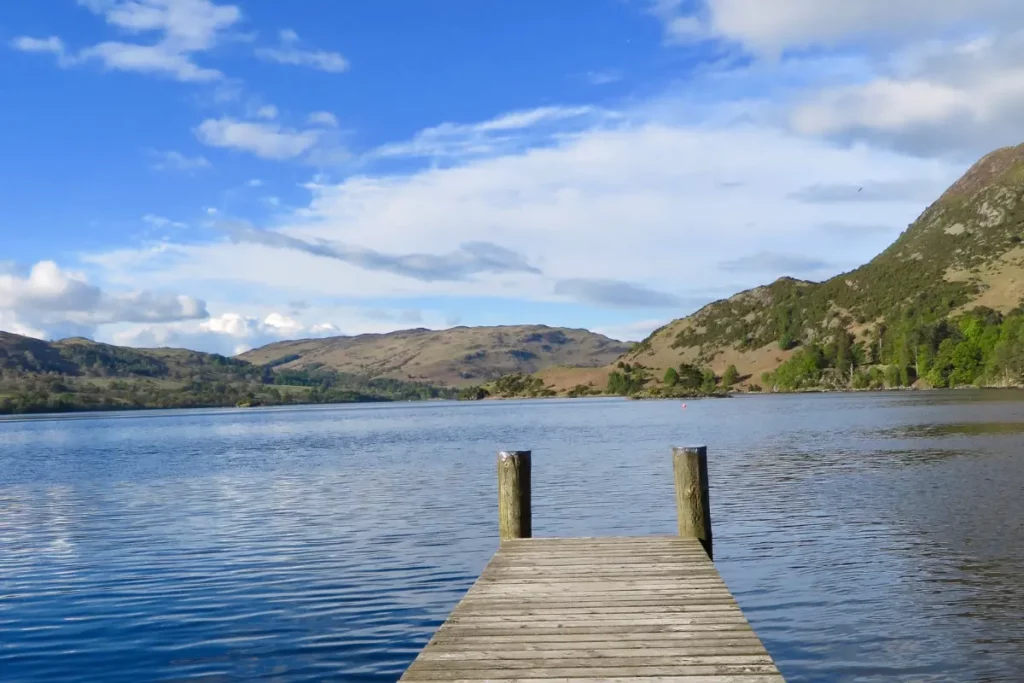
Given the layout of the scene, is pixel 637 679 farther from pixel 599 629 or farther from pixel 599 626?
pixel 599 626

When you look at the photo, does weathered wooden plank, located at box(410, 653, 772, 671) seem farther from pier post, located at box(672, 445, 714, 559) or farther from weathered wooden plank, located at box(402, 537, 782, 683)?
pier post, located at box(672, 445, 714, 559)

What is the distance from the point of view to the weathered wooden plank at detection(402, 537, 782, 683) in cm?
955

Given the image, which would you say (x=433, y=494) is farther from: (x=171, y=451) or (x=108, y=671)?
(x=171, y=451)

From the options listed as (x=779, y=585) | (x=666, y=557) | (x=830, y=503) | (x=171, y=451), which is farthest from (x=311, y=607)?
(x=171, y=451)

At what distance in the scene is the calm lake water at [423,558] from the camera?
16.0 metres

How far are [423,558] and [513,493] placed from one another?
6.05 m

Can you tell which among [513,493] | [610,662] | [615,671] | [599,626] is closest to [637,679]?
[615,671]

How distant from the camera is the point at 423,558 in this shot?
24.5m

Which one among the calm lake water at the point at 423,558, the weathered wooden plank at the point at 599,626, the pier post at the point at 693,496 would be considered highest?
the pier post at the point at 693,496

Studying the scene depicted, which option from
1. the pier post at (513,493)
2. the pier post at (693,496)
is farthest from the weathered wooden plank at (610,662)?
the pier post at (513,493)

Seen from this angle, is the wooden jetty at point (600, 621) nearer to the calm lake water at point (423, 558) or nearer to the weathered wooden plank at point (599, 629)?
the weathered wooden plank at point (599, 629)

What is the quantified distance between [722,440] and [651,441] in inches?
203

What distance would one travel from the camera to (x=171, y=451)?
8094cm

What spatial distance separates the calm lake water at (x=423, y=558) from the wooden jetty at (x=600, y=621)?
2258 millimetres
